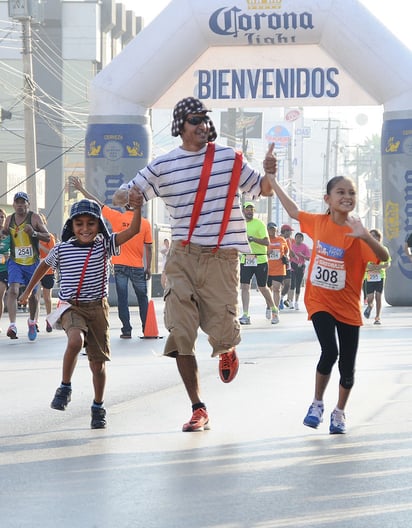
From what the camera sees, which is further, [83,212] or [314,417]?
[83,212]

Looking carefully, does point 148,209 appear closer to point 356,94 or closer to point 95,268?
point 356,94

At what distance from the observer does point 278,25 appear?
23547 mm

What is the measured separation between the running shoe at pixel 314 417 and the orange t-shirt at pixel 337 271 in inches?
21.3

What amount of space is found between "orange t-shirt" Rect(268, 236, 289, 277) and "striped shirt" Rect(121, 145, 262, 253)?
48.9ft

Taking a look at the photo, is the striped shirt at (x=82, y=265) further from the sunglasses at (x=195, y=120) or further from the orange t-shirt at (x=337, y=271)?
the orange t-shirt at (x=337, y=271)

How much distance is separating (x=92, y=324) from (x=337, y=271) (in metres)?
1.56

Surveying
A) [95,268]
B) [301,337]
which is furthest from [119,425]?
[301,337]

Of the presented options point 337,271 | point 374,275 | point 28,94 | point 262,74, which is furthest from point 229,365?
point 28,94

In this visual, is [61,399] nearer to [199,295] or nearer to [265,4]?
[199,295]

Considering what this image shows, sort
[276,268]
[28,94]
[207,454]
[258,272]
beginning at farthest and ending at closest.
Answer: [28,94] → [276,268] → [258,272] → [207,454]

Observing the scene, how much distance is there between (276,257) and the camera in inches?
907

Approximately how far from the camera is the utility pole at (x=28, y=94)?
32656 millimetres

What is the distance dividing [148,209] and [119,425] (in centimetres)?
1625

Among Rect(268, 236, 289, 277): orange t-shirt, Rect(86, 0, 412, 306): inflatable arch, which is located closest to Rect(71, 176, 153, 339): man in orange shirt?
Rect(268, 236, 289, 277): orange t-shirt
